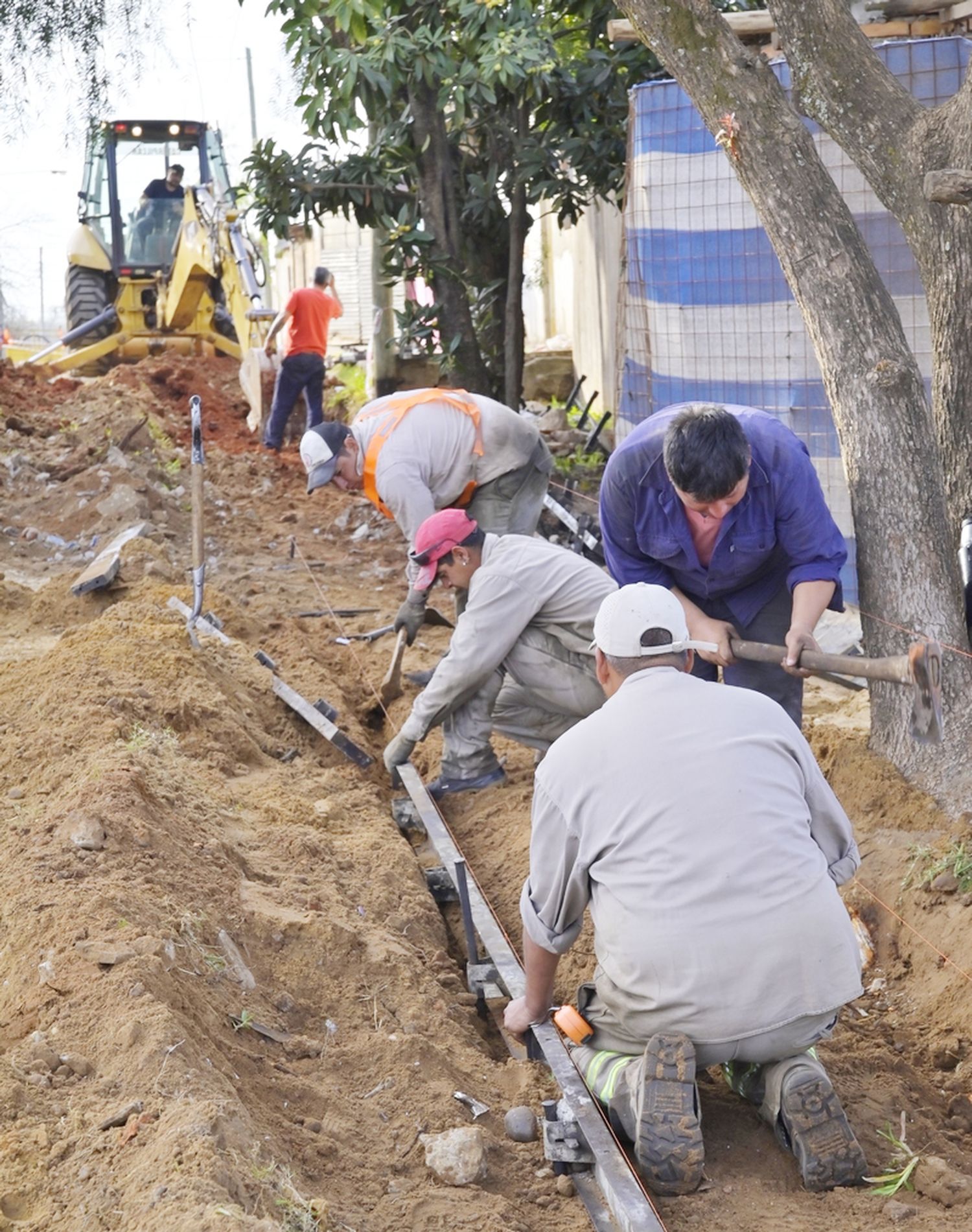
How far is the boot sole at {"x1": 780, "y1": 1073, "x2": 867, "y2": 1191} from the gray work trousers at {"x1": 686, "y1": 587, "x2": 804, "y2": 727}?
6.24 ft

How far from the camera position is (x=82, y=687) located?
5.65 metres

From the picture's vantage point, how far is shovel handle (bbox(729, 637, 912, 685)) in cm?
376

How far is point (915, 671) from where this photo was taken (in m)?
3.67

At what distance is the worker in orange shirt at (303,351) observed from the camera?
40.1ft

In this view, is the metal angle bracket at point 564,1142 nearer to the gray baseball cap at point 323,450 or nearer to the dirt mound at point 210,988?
the dirt mound at point 210,988

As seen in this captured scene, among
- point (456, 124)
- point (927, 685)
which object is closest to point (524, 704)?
point (927, 685)

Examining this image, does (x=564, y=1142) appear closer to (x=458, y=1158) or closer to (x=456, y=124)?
Result: (x=458, y=1158)

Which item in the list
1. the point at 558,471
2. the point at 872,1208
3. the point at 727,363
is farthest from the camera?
the point at 558,471

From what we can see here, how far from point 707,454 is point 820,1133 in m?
1.79

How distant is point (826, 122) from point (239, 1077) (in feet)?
12.1

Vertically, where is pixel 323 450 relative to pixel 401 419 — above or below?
below

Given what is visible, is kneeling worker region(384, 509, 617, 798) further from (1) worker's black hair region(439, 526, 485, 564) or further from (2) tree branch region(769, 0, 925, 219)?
(2) tree branch region(769, 0, 925, 219)

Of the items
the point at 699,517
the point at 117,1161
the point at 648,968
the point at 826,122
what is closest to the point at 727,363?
the point at 826,122

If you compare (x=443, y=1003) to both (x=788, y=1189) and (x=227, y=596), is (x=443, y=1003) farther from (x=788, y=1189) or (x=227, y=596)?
(x=227, y=596)
